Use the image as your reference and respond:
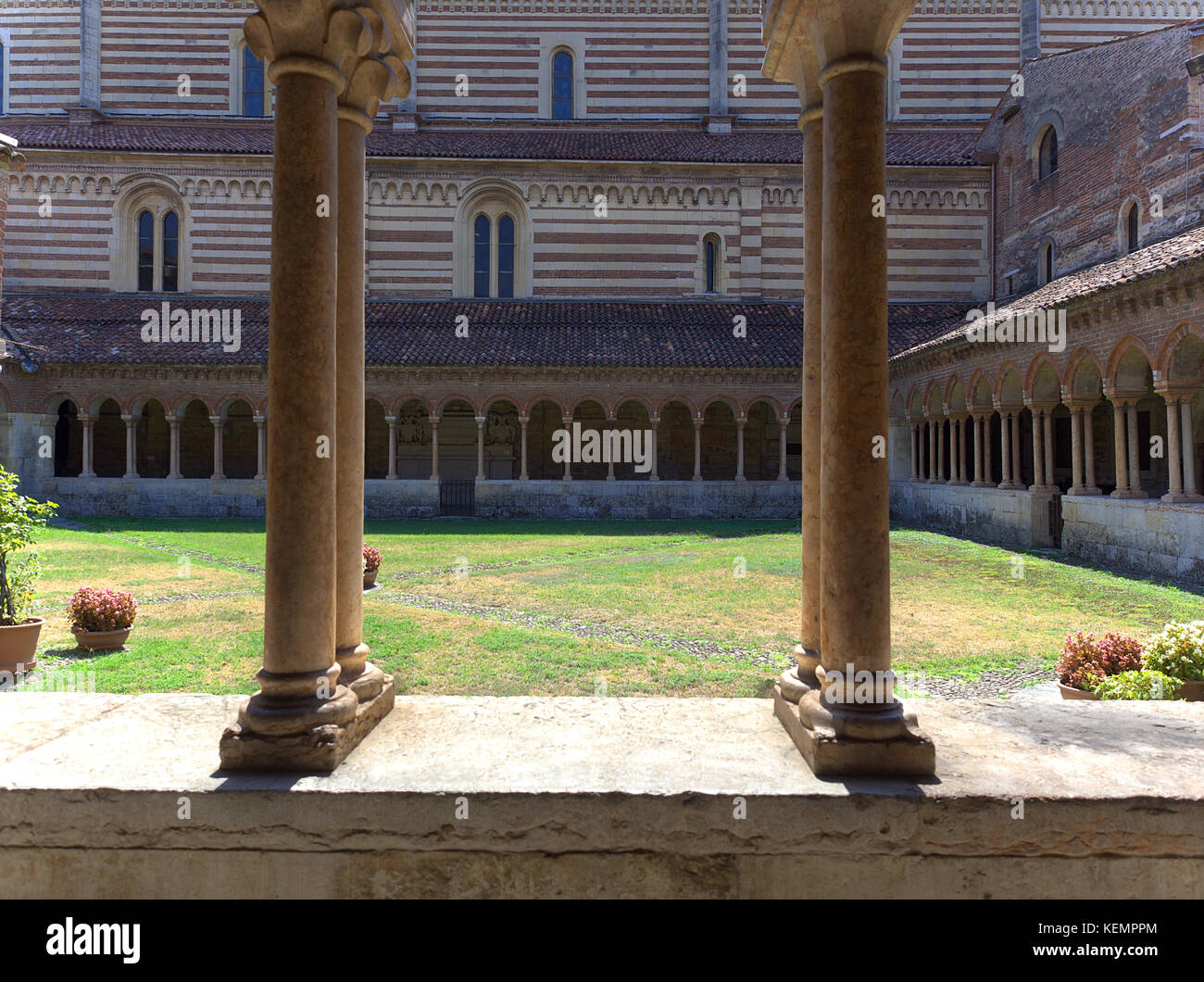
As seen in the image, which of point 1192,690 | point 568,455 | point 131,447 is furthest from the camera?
point 568,455

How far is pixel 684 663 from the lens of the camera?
7.46 m

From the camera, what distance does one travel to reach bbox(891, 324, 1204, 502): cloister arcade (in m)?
13.3

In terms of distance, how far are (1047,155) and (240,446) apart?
26777 mm

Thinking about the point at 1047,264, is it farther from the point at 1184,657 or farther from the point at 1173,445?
the point at 1184,657

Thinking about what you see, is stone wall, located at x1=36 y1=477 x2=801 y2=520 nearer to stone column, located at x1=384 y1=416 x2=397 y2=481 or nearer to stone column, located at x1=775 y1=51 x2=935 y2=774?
stone column, located at x1=384 y1=416 x2=397 y2=481

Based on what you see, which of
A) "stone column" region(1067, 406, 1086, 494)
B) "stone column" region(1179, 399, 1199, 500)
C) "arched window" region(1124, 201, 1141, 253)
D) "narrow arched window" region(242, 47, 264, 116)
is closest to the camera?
"stone column" region(1179, 399, 1199, 500)

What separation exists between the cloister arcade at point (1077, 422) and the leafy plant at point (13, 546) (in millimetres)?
15535

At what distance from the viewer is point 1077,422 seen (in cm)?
1619

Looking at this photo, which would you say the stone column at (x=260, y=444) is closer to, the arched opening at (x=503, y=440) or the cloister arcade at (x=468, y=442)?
the cloister arcade at (x=468, y=442)

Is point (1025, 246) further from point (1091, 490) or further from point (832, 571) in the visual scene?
point (832, 571)

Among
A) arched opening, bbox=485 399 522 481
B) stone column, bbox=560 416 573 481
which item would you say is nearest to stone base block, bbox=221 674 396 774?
stone column, bbox=560 416 573 481

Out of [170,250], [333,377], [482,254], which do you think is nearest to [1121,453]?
[333,377]

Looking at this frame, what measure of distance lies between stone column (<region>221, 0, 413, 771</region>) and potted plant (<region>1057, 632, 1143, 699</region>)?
4.96m

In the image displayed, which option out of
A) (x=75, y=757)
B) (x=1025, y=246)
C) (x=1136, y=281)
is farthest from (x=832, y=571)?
(x=1025, y=246)
